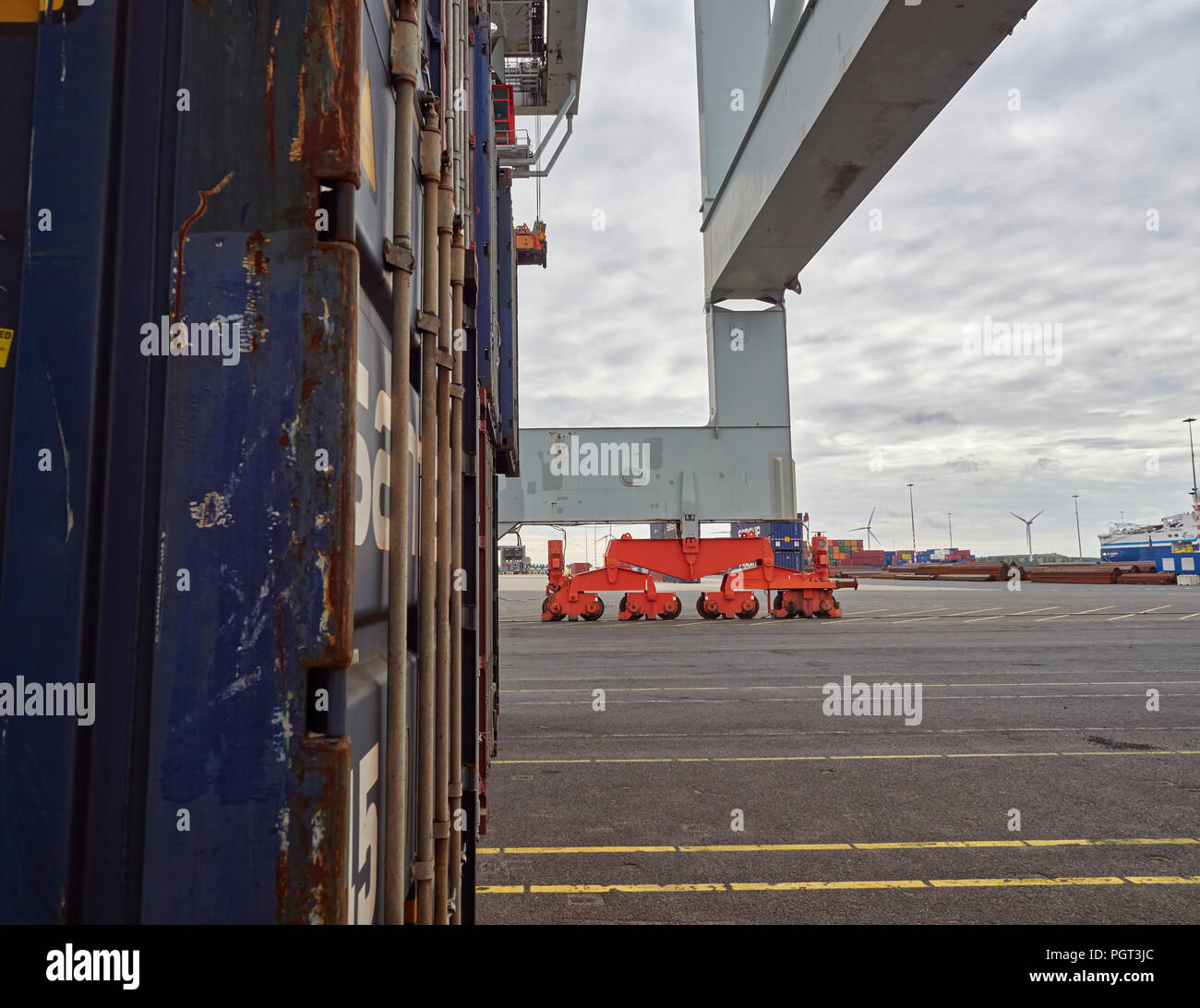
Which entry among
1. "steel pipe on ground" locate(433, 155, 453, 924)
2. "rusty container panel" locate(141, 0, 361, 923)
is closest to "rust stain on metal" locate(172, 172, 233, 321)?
"rusty container panel" locate(141, 0, 361, 923)

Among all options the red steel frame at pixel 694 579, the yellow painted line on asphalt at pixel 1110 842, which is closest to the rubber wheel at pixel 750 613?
the red steel frame at pixel 694 579

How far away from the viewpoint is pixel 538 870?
14.9 feet

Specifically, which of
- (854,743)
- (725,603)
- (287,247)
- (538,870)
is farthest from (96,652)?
(725,603)

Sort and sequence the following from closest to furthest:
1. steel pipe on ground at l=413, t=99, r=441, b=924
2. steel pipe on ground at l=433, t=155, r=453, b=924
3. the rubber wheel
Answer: steel pipe on ground at l=413, t=99, r=441, b=924 < steel pipe on ground at l=433, t=155, r=453, b=924 < the rubber wheel

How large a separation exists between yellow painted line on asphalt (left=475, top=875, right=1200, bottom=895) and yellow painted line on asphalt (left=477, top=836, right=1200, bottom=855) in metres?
0.47

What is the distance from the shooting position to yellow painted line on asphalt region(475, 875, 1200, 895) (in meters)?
4.23

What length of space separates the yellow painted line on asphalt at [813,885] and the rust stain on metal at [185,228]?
370 centimetres

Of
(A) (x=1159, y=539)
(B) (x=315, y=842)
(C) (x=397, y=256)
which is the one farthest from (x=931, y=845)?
(A) (x=1159, y=539)

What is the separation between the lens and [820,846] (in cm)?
486

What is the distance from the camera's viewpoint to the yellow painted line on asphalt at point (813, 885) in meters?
4.23

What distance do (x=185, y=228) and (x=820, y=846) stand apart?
4.85 metres

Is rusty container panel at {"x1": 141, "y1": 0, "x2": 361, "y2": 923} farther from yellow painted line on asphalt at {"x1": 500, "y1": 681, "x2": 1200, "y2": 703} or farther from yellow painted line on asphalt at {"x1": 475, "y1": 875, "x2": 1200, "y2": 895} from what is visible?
yellow painted line on asphalt at {"x1": 500, "y1": 681, "x2": 1200, "y2": 703}
